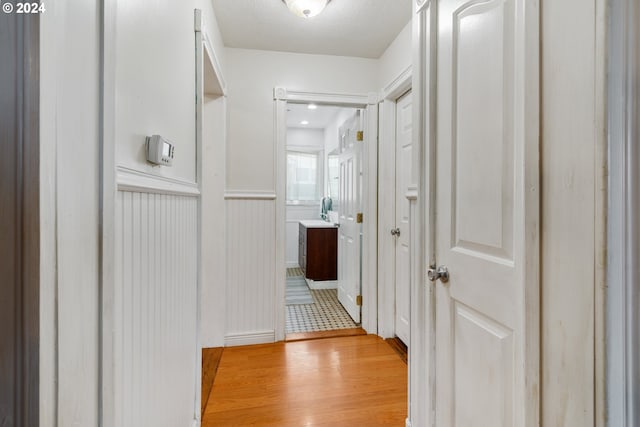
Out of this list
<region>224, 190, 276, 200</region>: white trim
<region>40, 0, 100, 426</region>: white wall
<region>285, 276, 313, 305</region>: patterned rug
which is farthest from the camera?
<region>285, 276, 313, 305</region>: patterned rug

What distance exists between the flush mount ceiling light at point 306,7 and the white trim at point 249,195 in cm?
123

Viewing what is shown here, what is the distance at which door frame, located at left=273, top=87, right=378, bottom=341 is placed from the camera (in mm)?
2520

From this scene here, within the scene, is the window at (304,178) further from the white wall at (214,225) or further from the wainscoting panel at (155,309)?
the wainscoting panel at (155,309)

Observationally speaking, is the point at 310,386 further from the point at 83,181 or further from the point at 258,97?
the point at 258,97

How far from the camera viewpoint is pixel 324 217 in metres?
5.07

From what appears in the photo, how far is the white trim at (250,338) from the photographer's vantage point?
8.07 ft

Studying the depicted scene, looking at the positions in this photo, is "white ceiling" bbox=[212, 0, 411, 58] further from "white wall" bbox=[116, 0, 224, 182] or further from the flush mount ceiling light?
"white wall" bbox=[116, 0, 224, 182]

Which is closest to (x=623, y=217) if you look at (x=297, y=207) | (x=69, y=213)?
(x=69, y=213)

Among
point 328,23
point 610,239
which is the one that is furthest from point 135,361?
point 328,23

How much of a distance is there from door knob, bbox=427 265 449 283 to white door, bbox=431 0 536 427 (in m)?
0.02

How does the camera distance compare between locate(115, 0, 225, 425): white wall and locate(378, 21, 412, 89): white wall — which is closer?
locate(115, 0, 225, 425): white wall

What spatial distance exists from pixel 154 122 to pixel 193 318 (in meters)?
0.93

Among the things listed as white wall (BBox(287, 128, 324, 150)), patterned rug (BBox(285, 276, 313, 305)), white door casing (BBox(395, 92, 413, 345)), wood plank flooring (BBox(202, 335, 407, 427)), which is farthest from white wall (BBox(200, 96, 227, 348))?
white wall (BBox(287, 128, 324, 150))

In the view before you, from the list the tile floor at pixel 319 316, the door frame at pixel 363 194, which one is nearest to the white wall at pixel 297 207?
the tile floor at pixel 319 316
